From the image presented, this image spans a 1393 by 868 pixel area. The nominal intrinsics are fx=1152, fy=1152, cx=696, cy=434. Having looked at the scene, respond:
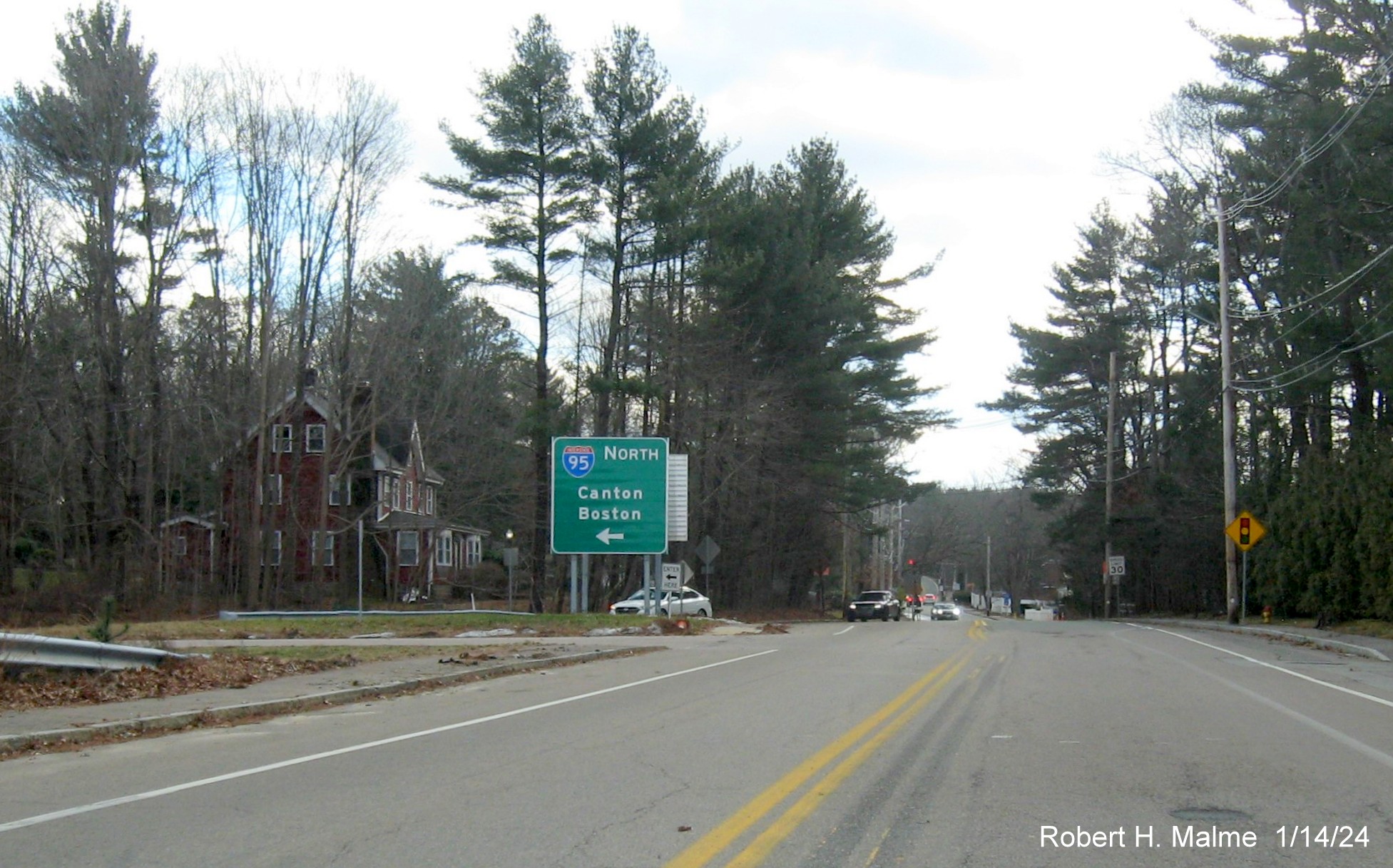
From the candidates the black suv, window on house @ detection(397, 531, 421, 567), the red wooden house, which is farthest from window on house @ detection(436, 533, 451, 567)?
the black suv

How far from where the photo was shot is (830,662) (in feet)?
63.1

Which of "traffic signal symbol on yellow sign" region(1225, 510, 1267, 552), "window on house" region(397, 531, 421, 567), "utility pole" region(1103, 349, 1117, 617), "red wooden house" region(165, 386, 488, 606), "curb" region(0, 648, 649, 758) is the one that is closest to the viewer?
"curb" region(0, 648, 649, 758)

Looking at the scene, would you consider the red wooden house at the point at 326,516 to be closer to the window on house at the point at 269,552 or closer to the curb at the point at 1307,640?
the window on house at the point at 269,552

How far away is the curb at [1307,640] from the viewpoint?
72.0 feet

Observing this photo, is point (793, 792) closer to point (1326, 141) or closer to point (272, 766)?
point (272, 766)

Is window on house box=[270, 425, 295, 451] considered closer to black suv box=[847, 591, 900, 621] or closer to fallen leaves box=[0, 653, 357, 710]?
black suv box=[847, 591, 900, 621]

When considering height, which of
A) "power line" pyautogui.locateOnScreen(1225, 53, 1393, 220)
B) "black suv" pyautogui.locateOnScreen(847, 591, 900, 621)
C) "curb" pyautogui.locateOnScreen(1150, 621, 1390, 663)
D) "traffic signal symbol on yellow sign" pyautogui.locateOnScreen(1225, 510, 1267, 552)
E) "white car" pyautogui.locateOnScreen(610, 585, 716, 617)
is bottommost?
"black suv" pyautogui.locateOnScreen(847, 591, 900, 621)

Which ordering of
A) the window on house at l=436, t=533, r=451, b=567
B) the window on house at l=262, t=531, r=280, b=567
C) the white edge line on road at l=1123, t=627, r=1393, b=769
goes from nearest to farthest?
the white edge line on road at l=1123, t=627, r=1393, b=769 < the window on house at l=262, t=531, r=280, b=567 < the window on house at l=436, t=533, r=451, b=567

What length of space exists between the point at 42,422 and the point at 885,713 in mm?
35147

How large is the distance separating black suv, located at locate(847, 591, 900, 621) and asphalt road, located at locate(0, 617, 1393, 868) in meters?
34.5

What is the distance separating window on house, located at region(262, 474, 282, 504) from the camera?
4403cm


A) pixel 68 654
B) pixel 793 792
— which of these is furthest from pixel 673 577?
pixel 793 792

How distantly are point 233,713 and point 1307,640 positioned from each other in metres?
23.0

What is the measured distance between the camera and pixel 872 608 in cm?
4953
